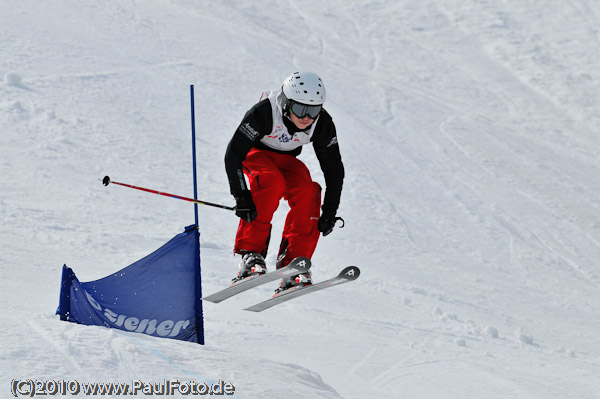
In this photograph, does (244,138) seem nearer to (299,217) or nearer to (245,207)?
(245,207)

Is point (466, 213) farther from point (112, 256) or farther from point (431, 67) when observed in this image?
point (431, 67)

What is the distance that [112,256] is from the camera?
9.12 m

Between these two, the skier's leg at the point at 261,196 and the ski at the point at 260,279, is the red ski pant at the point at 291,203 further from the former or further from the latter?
the ski at the point at 260,279

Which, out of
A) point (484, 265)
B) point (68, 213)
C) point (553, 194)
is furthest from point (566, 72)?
point (68, 213)

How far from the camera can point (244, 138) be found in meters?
5.96

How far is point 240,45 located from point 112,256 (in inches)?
391

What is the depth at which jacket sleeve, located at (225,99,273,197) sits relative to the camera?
5.93 meters

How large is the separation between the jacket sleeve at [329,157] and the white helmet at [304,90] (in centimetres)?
33

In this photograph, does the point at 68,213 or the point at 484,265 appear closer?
the point at 68,213

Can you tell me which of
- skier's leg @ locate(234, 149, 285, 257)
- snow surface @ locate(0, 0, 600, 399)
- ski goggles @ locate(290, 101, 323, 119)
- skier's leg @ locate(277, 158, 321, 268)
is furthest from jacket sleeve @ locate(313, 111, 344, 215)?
snow surface @ locate(0, 0, 600, 399)

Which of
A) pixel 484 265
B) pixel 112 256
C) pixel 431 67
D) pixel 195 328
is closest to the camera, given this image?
pixel 195 328

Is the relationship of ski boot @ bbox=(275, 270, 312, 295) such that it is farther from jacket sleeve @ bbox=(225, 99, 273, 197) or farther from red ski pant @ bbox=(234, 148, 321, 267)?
jacket sleeve @ bbox=(225, 99, 273, 197)

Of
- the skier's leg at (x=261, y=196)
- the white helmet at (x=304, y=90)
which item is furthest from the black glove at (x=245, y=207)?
the white helmet at (x=304, y=90)

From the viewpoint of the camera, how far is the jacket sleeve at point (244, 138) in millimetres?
5930
